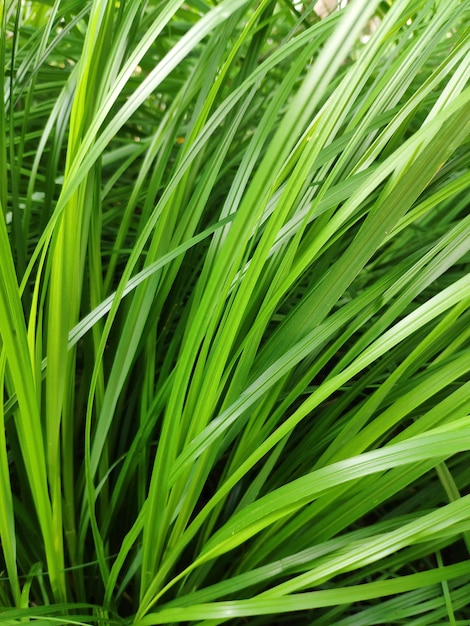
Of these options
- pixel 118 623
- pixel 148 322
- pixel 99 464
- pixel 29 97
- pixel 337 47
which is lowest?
pixel 118 623

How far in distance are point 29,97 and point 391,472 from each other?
44 cm

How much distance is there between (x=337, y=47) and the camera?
273 millimetres

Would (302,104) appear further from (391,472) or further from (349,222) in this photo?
(391,472)

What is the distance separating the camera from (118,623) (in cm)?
44

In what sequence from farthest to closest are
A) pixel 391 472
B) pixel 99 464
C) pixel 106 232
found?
pixel 106 232 < pixel 99 464 < pixel 391 472

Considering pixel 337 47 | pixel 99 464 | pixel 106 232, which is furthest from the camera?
pixel 106 232

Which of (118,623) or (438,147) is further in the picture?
(118,623)

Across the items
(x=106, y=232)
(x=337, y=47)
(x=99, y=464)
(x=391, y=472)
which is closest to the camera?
(x=337, y=47)

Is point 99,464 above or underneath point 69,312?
underneath

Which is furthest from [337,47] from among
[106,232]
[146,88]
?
[106,232]

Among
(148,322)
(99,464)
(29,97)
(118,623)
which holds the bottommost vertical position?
(118,623)

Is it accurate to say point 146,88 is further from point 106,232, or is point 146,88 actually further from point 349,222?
point 106,232

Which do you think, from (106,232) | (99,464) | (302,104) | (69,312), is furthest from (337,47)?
(106,232)

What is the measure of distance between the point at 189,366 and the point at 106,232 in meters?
0.41
